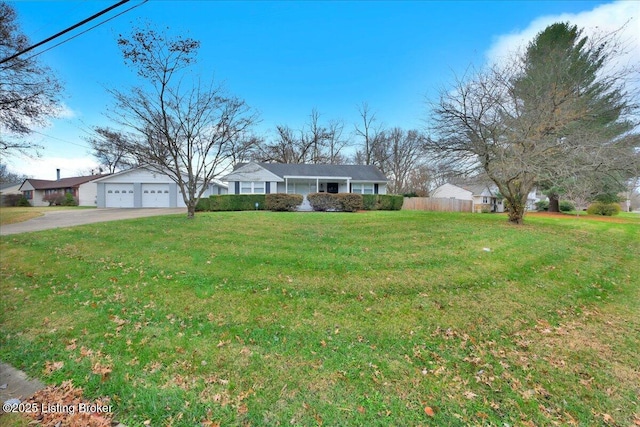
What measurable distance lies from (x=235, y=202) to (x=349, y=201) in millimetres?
8070

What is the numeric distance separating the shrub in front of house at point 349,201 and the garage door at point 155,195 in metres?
16.5

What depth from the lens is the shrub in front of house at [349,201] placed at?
18.4 meters

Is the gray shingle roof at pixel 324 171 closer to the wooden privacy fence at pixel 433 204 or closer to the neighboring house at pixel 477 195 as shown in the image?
the wooden privacy fence at pixel 433 204

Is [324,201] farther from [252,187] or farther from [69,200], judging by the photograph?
[69,200]

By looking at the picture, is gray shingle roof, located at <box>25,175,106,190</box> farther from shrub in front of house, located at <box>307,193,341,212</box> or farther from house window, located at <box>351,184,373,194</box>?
house window, located at <box>351,184,373,194</box>

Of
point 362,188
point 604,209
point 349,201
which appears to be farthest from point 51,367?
point 604,209

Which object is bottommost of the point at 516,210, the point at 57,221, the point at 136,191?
the point at 57,221

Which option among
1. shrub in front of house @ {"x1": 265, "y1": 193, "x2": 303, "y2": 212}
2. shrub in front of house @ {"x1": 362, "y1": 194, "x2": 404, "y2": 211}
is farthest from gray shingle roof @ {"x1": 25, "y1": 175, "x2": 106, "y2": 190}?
shrub in front of house @ {"x1": 362, "y1": 194, "x2": 404, "y2": 211}

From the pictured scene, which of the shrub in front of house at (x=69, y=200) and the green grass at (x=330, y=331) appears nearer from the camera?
the green grass at (x=330, y=331)

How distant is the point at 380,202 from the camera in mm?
21156

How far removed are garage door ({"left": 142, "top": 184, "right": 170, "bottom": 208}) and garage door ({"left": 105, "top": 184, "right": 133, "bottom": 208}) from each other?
4.06 feet

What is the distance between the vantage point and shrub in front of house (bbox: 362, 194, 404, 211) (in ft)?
68.8

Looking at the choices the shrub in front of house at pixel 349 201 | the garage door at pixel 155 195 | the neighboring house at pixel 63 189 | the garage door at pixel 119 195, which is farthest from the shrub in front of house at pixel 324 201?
the neighboring house at pixel 63 189

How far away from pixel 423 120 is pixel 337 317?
11492mm
